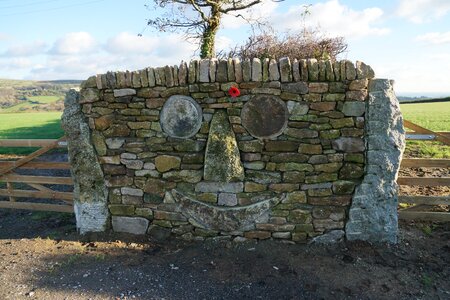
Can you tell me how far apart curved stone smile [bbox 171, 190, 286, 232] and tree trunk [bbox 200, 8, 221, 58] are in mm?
5840

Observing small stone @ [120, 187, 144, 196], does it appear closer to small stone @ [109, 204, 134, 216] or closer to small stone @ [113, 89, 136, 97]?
small stone @ [109, 204, 134, 216]

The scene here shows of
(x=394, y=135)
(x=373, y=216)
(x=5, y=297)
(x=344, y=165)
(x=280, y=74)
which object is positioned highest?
(x=280, y=74)

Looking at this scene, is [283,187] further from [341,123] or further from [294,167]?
[341,123]

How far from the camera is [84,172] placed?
5082 mm

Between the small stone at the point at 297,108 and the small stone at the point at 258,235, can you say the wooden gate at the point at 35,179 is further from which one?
the small stone at the point at 297,108

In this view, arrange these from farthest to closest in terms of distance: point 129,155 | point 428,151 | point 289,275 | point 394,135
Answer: point 428,151 → point 129,155 → point 394,135 → point 289,275

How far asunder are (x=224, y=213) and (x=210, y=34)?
6.76 meters

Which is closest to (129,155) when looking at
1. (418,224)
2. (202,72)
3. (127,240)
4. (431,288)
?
(127,240)

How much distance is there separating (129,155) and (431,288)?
4.20 meters

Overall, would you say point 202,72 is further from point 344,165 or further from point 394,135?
point 394,135

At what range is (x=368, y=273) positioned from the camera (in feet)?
13.7

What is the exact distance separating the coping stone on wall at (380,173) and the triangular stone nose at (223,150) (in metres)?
1.70

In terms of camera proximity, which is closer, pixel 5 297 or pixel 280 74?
pixel 5 297

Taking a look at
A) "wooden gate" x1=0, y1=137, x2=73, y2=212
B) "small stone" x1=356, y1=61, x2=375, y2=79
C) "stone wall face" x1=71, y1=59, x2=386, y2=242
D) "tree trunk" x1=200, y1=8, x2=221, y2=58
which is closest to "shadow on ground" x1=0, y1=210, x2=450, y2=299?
"stone wall face" x1=71, y1=59, x2=386, y2=242
